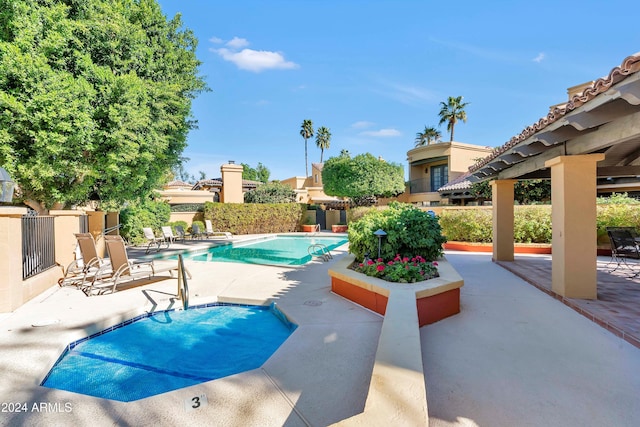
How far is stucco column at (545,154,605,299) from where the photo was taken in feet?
18.7

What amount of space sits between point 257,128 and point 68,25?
3233cm

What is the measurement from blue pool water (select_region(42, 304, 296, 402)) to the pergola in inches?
201

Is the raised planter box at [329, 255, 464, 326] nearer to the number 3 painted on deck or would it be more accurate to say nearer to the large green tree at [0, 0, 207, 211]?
the number 3 painted on deck

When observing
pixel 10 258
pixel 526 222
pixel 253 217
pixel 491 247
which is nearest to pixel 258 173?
pixel 253 217

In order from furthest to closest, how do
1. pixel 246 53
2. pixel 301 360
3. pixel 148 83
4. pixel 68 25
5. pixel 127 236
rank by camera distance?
pixel 246 53, pixel 127 236, pixel 148 83, pixel 68 25, pixel 301 360

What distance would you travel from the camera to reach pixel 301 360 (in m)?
3.63

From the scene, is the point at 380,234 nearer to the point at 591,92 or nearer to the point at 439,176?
the point at 591,92

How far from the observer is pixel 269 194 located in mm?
29047

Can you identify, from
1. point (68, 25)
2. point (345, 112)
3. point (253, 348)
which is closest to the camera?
point (253, 348)

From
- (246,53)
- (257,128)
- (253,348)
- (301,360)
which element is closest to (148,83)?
(253,348)

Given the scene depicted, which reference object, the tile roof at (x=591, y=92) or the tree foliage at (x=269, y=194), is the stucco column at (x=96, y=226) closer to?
the tile roof at (x=591, y=92)

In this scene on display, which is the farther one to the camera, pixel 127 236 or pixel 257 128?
pixel 257 128

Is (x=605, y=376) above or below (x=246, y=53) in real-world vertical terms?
below

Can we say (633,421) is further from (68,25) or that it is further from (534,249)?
(68,25)
